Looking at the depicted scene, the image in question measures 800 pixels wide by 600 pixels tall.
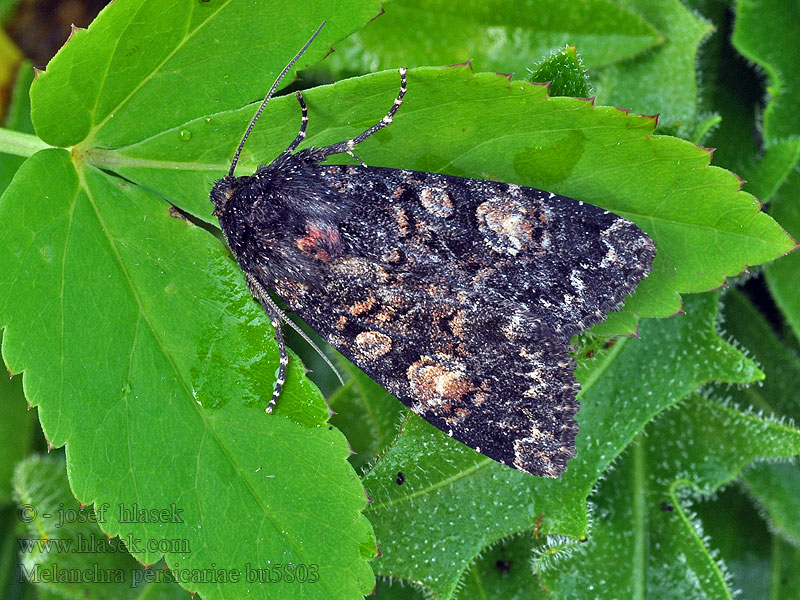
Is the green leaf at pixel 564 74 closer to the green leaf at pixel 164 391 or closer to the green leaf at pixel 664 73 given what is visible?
the green leaf at pixel 664 73

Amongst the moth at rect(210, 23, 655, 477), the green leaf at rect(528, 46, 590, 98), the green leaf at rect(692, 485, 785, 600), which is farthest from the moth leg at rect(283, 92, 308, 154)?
the green leaf at rect(692, 485, 785, 600)

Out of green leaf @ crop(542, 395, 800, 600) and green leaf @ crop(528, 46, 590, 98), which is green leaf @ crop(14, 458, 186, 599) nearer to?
green leaf @ crop(542, 395, 800, 600)

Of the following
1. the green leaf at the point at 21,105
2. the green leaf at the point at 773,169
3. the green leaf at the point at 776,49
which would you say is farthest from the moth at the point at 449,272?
the green leaf at the point at 21,105

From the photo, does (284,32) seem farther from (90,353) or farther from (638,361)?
(638,361)

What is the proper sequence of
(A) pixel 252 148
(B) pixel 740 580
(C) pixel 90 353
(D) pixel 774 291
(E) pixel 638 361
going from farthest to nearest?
(B) pixel 740 580 → (D) pixel 774 291 → (E) pixel 638 361 → (A) pixel 252 148 → (C) pixel 90 353

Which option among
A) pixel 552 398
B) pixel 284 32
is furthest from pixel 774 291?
pixel 284 32

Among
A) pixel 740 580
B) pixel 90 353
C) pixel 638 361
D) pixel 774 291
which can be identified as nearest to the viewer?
pixel 90 353
